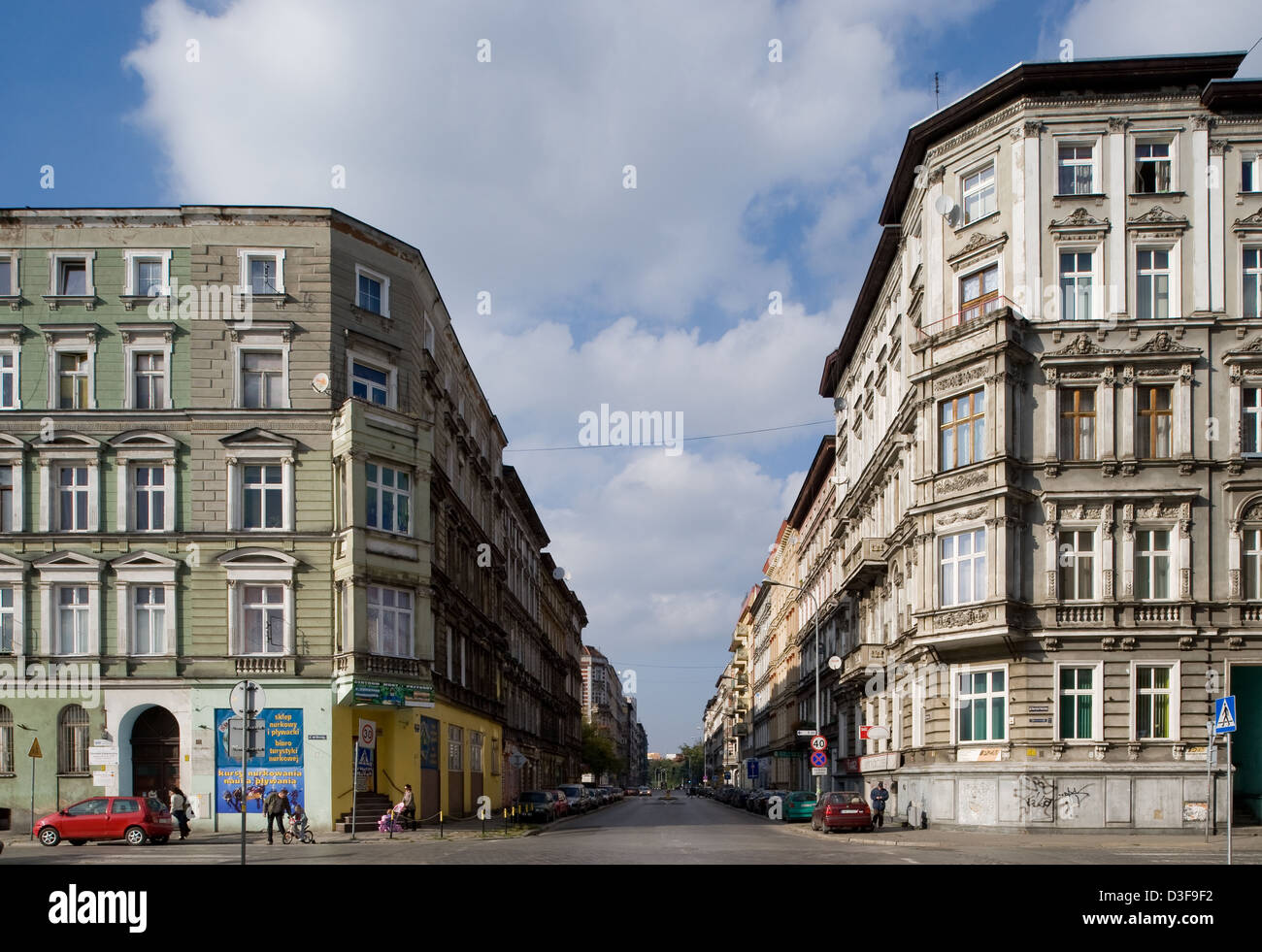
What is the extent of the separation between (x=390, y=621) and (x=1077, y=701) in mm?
21794

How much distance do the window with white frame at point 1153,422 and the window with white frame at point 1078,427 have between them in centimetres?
129

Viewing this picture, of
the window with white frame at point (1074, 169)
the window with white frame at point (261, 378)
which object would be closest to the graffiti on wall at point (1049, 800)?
the window with white frame at point (1074, 169)

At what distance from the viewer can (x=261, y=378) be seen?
123 ft

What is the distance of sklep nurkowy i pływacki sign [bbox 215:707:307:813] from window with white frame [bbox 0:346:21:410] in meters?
12.3

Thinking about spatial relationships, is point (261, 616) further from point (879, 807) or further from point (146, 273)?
point (879, 807)

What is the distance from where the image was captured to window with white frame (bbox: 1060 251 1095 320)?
3462cm

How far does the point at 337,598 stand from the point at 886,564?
71.8ft

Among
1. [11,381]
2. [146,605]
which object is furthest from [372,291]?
[146,605]

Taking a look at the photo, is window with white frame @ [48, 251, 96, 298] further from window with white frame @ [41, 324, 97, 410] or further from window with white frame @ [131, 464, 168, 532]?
window with white frame @ [131, 464, 168, 532]

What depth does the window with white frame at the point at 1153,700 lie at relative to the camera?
33.1m

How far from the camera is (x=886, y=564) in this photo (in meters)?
45.8

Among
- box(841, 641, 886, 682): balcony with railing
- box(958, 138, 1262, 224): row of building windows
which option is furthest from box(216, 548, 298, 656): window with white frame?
box(958, 138, 1262, 224): row of building windows

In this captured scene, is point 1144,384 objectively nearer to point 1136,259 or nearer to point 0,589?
point 1136,259
